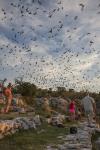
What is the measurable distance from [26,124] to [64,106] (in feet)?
91.6

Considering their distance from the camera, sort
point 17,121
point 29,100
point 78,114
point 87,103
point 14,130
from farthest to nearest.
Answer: point 29,100, point 78,114, point 87,103, point 17,121, point 14,130

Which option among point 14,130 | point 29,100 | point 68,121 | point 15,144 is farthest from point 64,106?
point 15,144

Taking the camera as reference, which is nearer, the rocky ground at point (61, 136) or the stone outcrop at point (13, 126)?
the rocky ground at point (61, 136)

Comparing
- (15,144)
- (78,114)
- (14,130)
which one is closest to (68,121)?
(78,114)

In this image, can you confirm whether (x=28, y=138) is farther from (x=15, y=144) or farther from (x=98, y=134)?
(x=98, y=134)

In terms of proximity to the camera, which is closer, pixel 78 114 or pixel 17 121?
pixel 17 121

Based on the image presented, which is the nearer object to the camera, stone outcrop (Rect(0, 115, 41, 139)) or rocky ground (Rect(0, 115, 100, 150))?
rocky ground (Rect(0, 115, 100, 150))

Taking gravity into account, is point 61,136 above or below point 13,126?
below

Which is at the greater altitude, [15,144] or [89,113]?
[89,113]

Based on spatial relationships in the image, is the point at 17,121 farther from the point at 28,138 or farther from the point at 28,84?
the point at 28,84

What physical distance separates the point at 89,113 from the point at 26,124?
4.02 metres

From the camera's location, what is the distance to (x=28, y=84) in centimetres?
5400

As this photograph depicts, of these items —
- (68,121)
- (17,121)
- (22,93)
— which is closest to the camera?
(17,121)

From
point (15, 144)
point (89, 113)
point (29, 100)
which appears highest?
point (29, 100)
